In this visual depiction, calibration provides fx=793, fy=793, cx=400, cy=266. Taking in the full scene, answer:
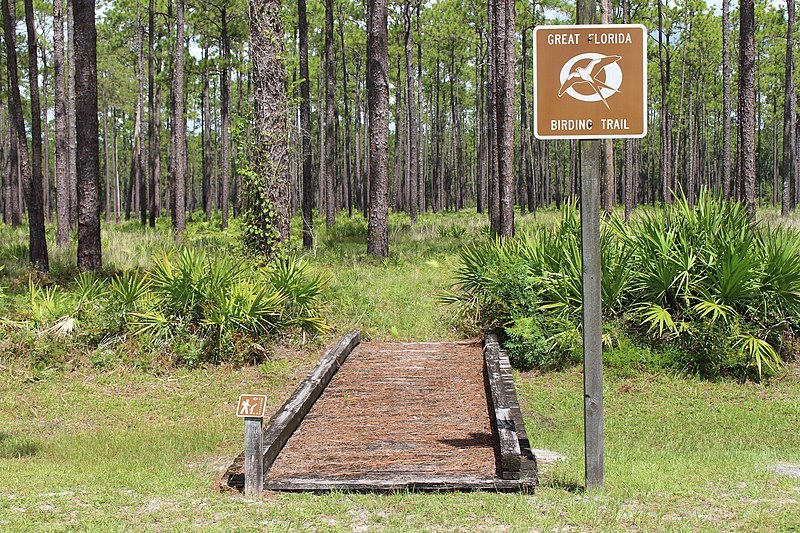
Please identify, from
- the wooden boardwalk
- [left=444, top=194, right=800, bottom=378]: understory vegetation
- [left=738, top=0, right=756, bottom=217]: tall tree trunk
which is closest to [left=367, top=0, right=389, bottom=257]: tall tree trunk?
[left=444, top=194, right=800, bottom=378]: understory vegetation

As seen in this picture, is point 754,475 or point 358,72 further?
point 358,72

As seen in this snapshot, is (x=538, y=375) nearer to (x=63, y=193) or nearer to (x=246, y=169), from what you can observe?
(x=246, y=169)

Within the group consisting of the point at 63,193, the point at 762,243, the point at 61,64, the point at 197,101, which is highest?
the point at 197,101

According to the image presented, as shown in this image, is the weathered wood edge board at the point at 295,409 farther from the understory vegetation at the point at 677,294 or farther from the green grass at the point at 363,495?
the understory vegetation at the point at 677,294

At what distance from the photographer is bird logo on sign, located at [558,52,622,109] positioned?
17.6ft

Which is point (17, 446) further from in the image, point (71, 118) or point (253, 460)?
point (71, 118)

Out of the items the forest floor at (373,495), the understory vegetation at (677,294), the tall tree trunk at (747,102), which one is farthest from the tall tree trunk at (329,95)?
the understory vegetation at (677,294)

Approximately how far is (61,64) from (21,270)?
9479 millimetres

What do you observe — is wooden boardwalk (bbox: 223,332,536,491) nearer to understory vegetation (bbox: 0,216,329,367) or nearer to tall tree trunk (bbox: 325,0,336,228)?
understory vegetation (bbox: 0,216,329,367)

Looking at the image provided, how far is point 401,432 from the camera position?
7.75 m

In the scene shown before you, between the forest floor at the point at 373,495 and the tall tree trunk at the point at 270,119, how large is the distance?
163cm

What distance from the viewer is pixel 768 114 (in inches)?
2367

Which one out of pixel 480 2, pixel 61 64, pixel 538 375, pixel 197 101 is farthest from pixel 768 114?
pixel 538 375

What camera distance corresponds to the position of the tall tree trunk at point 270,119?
43.6ft
